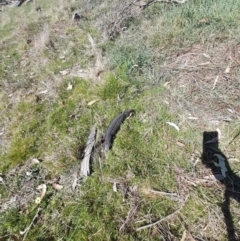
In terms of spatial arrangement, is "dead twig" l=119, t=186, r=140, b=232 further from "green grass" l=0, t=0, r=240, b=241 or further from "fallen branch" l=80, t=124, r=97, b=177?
"fallen branch" l=80, t=124, r=97, b=177

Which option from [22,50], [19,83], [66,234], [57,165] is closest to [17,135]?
[57,165]

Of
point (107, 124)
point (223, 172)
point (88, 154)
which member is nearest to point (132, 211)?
point (88, 154)

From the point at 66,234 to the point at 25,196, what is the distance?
26.5 inches

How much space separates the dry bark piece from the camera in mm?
3216

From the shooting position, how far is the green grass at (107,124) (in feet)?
8.46

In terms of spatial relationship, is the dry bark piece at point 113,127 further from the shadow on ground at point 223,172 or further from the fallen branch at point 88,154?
the shadow on ground at point 223,172

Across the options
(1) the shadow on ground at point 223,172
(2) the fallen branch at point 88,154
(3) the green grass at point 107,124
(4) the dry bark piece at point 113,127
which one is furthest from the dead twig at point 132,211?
(1) the shadow on ground at point 223,172

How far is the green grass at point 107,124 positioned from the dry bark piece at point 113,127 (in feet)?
0.22

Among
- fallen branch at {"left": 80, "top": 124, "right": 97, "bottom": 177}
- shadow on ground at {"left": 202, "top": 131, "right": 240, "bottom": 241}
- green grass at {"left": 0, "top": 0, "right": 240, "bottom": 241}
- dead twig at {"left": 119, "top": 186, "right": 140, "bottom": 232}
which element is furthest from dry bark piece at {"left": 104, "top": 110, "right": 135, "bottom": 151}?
shadow on ground at {"left": 202, "top": 131, "right": 240, "bottom": 241}

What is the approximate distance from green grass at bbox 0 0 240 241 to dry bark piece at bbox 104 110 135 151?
0.22 ft

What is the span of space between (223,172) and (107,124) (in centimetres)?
150

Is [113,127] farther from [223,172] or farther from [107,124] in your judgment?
[223,172]

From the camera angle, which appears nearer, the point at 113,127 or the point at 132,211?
the point at 132,211

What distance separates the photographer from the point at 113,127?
338cm
